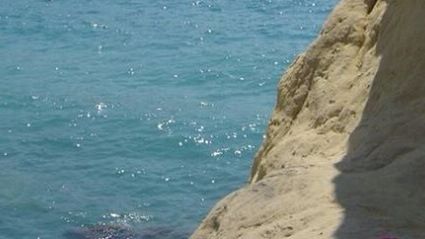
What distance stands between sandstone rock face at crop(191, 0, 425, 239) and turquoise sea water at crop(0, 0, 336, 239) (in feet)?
15.7

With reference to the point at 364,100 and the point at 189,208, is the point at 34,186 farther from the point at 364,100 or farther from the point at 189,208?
the point at 364,100

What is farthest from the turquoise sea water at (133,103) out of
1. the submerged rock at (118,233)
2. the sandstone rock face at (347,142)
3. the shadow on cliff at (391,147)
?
the shadow on cliff at (391,147)

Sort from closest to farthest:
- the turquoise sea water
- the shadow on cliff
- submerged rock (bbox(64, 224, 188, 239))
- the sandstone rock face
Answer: the shadow on cliff → the sandstone rock face → submerged rock (bbox(64, 224, 188, 239)) → the turquoise sea water

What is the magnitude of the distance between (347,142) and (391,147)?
45 cm

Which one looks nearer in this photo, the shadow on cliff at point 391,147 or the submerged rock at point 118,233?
the shadow on cliff at point 391,147

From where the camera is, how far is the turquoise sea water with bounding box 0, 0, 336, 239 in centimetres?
1200

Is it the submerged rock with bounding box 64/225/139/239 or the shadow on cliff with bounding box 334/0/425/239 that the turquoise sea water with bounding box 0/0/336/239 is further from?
the shadow on cliff with bounding box 334/0/425/239

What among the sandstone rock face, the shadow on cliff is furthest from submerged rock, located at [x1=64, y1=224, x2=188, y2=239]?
the shadow on cliff

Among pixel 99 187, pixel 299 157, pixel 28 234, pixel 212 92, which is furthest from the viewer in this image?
pixel 212 92

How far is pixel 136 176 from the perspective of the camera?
12.8m

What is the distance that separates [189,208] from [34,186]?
7.00 ft

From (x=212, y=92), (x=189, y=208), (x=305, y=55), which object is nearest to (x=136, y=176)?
(x=189, y=208)

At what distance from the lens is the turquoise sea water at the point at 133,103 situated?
12000mm

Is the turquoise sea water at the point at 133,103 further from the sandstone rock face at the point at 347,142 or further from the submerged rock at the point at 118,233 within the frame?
the sandstone rock face at the point at 347,142
